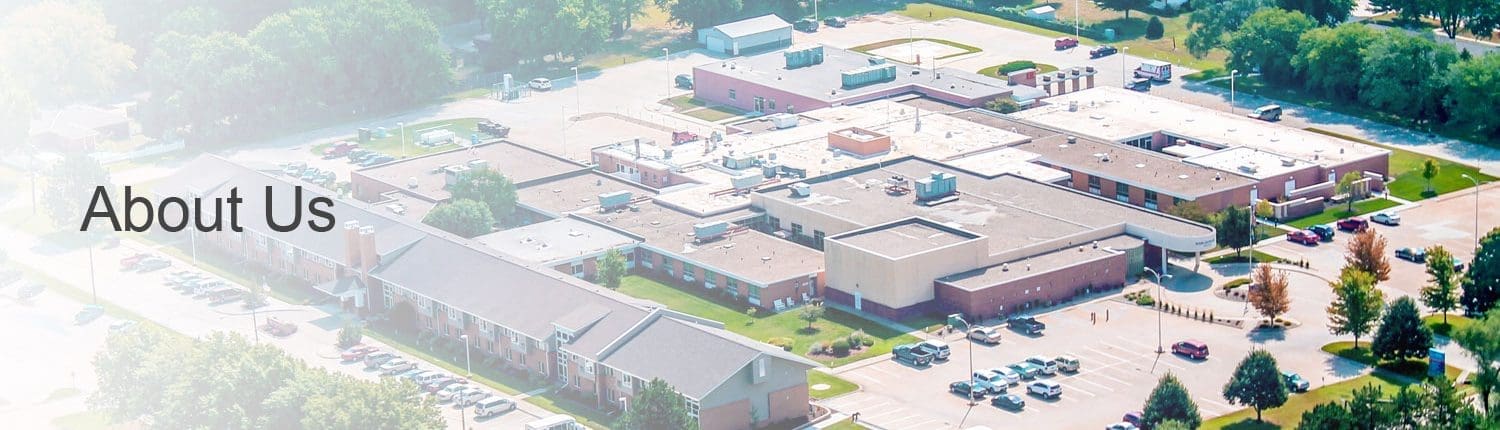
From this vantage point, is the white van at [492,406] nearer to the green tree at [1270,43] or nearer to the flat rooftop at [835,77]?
the flat rooftop at [835,77]

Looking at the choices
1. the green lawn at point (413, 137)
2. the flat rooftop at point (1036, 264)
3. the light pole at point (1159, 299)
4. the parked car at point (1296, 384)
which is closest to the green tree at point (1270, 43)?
the flat rooftop at point (1036, 264)

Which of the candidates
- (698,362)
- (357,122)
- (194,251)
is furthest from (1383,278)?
(357,122)

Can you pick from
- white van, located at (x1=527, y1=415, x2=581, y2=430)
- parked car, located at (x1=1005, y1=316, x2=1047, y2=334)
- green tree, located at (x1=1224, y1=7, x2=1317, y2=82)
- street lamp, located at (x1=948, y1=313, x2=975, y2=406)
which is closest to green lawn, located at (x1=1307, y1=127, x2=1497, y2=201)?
green tree, located at (x1=1224, y1=7, x2=1317, y2=82)

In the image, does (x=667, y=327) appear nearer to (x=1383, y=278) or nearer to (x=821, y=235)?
(x=821, y=235)

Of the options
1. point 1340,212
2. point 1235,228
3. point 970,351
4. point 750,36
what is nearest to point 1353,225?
point 1340,212

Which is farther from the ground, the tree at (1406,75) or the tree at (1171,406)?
the tree at (1406,75)

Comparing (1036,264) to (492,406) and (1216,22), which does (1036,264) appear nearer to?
(492,406)

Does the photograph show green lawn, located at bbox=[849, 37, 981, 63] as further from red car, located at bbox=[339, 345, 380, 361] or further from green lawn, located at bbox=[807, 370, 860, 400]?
green lawn, located at bbox=[807, 370, 860, 400]
